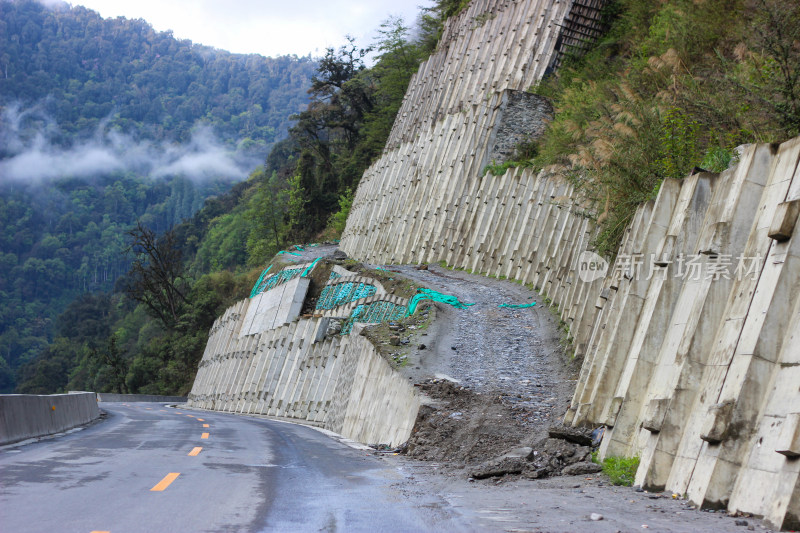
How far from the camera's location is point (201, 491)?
8469 millimetres

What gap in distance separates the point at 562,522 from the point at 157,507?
12.6ft

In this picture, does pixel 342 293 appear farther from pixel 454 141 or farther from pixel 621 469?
pixel 621 469

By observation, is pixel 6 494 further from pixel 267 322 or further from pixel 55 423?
pixel 267 322

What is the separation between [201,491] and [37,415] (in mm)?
8922

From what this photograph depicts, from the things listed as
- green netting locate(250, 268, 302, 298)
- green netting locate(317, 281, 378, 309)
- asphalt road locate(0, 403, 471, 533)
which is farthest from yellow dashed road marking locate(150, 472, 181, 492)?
green netting locate(250, 268, 302, 298)

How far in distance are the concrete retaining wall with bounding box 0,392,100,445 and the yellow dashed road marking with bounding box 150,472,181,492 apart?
5.42 metres

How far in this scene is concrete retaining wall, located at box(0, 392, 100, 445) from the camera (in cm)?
1376

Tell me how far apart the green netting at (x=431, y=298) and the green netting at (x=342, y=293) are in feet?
16.9

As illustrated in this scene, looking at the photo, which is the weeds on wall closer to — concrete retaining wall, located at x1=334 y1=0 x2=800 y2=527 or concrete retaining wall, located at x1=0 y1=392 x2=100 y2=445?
concrete retaining wall, located at x1=334 y1=0 x2=800 y2=527

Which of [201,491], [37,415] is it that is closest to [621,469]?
[201,491]

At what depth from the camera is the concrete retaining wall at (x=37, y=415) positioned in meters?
13.8

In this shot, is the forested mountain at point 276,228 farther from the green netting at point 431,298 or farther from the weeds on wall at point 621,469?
the weeds on wall at point 621,469

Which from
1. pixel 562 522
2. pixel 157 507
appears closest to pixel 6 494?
pixel 157 507

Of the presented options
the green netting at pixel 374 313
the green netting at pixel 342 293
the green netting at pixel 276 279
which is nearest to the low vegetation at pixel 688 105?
the green netting at pixel 374 313
